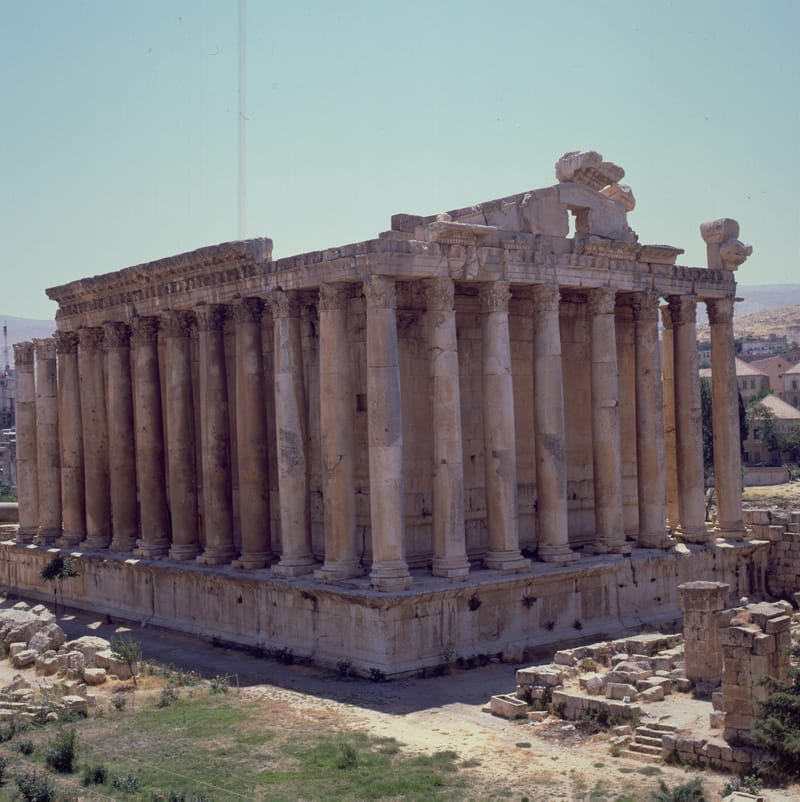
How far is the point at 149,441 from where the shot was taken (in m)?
31.1

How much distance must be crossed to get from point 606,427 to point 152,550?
1254 cm

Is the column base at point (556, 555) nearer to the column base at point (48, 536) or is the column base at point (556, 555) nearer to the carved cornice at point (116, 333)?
the carved cornice at point (116, 333)

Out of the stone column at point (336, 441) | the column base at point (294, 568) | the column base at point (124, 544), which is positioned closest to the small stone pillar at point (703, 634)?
the stone column at point (336, 441)

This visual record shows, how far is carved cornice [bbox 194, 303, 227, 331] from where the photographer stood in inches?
1123

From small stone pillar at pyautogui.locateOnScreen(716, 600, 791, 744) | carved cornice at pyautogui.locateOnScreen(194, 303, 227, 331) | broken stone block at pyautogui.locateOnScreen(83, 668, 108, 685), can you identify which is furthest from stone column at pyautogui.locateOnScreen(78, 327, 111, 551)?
small stone pillar at pyautogui.locateOnScreen(716, 600, 791, 744)

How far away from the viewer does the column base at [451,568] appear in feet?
77.3

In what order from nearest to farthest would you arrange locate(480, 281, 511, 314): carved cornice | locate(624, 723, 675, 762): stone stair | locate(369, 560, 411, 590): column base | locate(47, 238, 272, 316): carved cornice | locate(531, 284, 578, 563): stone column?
locate(624, 723, 675, 762): stone stair → locate(369, 560, 411, 590): column base → locate(480, 281, 511, 314): carved cornice → locate(531, 284, 578, 563): stone column → locate(47, 238, 272, 316): carved cornice

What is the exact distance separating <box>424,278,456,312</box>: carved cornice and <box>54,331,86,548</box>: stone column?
14.9 m

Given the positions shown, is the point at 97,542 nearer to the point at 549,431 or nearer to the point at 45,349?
the point at 45,349

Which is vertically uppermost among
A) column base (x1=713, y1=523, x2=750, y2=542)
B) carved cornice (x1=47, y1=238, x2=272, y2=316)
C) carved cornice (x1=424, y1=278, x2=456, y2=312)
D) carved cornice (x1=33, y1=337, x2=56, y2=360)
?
carved cornice (x1=47, y1=238, x2=272, y2=316)

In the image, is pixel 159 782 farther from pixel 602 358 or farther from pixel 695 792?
pixel 602 358

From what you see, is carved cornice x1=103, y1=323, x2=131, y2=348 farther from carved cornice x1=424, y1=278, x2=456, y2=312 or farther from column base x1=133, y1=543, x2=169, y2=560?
carved cornice x1=424, y1=278, x2=456, y2=312

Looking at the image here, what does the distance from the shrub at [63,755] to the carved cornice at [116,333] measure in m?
16.9

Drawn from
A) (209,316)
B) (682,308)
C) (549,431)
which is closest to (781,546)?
(682,308)
